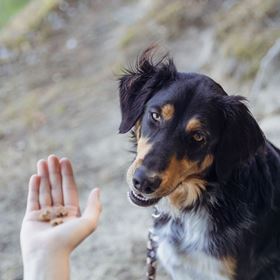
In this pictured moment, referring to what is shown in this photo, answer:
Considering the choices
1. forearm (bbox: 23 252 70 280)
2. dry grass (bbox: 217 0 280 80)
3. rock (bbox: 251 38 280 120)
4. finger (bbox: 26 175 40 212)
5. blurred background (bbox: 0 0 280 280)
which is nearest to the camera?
forearm (bbox: 23 252 70 280)

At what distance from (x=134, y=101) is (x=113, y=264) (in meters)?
1.75

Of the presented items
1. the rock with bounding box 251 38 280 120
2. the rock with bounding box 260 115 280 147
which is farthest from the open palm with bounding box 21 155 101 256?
the rock with bounding box 251 38 280 120

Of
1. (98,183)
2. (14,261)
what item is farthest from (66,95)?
(14,261)

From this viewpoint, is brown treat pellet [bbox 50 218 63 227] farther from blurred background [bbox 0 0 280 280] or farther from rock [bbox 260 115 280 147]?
rock [bbox 260 115 280 147]

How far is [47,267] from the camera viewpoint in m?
3.31

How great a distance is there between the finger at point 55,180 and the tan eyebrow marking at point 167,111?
1.14 metres

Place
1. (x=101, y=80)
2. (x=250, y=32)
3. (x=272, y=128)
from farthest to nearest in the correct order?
(x=101, y=80)
(x=250, y=32)
(x=272, y=128)

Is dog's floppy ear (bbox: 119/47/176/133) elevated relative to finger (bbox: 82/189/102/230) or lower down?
elevated

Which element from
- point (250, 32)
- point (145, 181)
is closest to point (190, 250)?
point (145, 181)

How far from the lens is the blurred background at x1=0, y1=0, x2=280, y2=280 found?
5023 mm

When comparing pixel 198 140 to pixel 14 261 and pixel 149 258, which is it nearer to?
pixel 149 258

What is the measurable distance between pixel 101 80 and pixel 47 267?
5.16 m

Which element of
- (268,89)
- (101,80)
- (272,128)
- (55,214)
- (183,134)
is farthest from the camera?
(101,80)

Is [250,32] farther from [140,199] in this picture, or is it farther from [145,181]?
[145,181]
